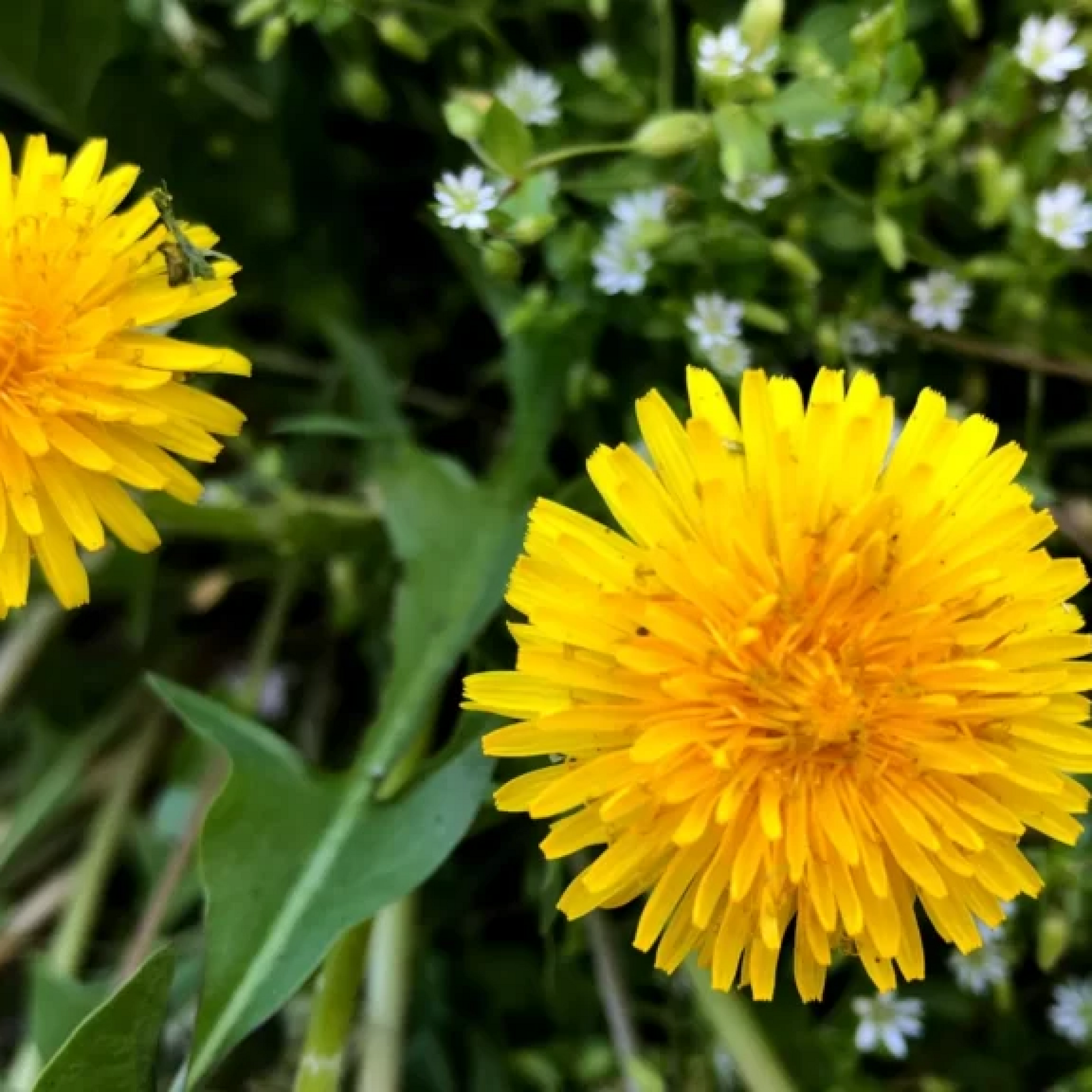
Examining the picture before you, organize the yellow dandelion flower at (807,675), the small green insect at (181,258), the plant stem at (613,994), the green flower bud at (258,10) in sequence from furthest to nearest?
the plant stem at (613,994), the green flower bud at (258,10), the small green insect at (181,258), the yellow dandelion flower at (807,675)

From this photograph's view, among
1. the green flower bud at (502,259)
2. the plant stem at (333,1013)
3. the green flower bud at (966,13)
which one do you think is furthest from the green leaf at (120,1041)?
the green flower bud at (966,13)

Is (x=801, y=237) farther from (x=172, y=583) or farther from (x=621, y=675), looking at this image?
(x=172, y=583)

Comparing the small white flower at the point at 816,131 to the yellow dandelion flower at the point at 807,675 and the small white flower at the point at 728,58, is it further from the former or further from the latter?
the yellow dandelion flower at the point at 807,675

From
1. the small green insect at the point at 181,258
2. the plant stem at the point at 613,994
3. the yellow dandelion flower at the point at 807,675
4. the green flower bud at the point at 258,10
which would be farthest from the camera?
the plant stem at the point at 613,994

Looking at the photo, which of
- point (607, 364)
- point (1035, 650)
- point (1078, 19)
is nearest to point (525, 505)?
point (607, 364)

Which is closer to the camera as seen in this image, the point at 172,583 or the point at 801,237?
the point at 801,237

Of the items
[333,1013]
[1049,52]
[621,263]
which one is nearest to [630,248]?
[621,263]
